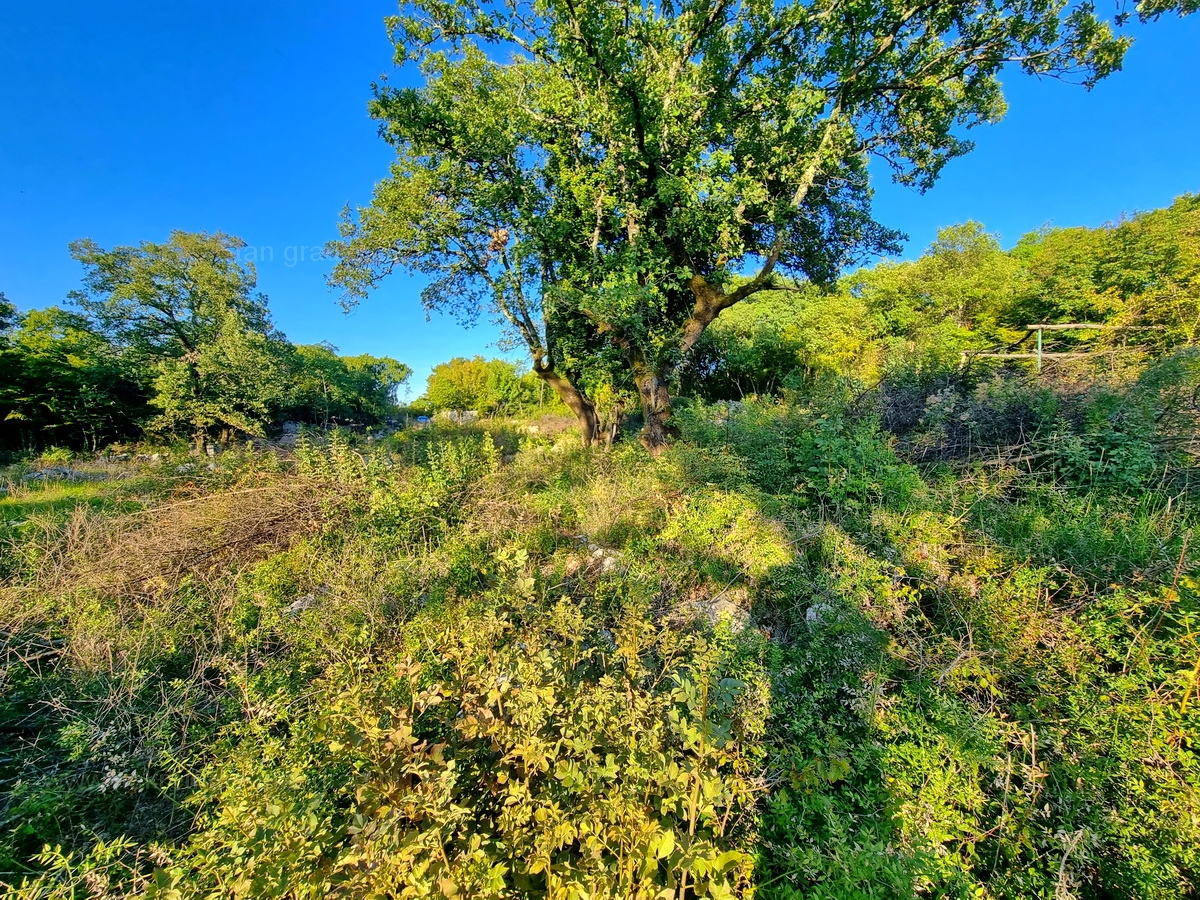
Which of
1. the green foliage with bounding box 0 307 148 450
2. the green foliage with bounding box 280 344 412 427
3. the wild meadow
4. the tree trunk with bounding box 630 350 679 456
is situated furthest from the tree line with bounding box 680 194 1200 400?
the green foliage with bounding box 0 307 148 450

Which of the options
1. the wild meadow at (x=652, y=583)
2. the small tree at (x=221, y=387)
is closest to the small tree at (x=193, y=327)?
the small tree at (x=221, y=387)

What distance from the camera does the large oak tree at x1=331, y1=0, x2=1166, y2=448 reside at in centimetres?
633

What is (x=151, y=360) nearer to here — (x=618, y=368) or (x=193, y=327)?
(x=193, y=327)

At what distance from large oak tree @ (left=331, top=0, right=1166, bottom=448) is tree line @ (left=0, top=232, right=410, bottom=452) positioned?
5639 mm

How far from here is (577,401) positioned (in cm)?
966

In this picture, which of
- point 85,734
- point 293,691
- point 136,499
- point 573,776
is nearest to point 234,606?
point 85,734

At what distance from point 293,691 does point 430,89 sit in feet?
30.8

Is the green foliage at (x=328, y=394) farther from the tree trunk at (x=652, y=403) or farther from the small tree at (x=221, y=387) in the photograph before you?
the tree trunk at (x=652, y=403)

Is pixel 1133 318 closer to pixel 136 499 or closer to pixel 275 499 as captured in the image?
pixel 275 499

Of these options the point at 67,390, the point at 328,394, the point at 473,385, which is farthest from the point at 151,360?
the point at 473,385

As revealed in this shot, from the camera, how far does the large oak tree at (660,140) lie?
6332 millimetres

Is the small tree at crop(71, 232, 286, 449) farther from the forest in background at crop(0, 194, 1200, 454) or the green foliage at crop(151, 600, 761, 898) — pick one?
the green foliage at crop(151, 600, 761, 898)

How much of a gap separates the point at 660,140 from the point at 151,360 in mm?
17466

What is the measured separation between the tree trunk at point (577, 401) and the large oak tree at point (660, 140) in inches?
41.8
